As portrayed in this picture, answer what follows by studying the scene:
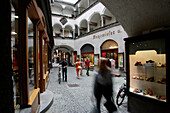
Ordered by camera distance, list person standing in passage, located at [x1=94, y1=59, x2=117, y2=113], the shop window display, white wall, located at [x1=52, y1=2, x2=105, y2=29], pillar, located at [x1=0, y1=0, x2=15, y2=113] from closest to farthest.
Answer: pillar, located at [x1=0, y1=0, x2=15, y2=113] → person standing in passage, located at [x1=94, y1=59, x2=117, y2=113] → the shop window display → white wall, located at [x1=52, y1=2, x2=105, y2=29]

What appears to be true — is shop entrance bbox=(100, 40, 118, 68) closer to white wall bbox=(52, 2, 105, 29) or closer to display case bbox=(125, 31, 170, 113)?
white wall bbox=(52, 2, 105, 29)

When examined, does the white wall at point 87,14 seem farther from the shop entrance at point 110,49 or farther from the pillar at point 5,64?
the pillar at point 5,64

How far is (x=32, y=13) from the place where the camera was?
3207 millimetres

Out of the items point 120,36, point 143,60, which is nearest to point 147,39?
point 143,60

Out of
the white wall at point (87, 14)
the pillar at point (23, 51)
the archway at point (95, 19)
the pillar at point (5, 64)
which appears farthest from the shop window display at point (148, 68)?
the archway at point (95, 19)

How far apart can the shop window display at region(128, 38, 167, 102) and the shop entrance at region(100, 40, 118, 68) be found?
10125 mm

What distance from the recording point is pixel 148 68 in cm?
389

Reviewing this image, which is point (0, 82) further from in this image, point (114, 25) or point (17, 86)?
point (114, 25)

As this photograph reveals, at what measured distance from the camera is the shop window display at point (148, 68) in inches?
130

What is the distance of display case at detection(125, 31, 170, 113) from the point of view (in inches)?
126

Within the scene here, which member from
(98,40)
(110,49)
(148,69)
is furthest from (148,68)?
(98,40)

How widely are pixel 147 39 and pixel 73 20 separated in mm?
23670

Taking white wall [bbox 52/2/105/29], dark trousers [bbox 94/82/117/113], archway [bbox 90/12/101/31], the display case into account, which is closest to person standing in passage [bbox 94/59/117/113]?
dark trousers [bbox 94/82/117/113]

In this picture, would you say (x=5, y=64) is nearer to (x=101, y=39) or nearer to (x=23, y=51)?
(x=23, y=51)
